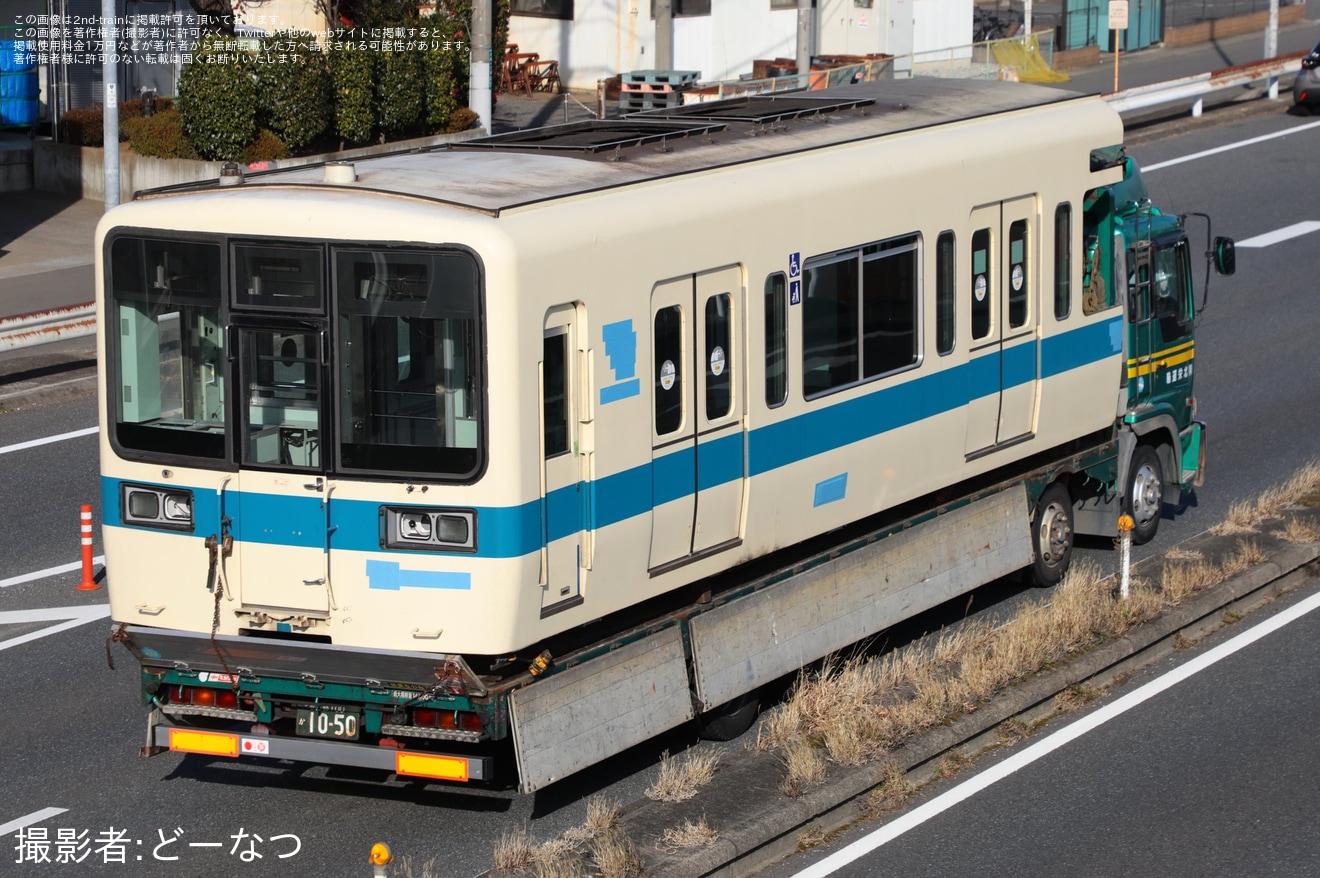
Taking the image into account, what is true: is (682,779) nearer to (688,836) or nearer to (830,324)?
(688,836)

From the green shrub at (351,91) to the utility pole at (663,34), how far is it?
37.1ft

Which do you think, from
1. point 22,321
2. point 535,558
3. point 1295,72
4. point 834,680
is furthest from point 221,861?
point 1295,72

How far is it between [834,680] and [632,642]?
173 cm

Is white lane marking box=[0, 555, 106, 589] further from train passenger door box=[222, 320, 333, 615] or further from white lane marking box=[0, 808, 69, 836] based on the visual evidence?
train passenger door box=[222, 320, 333, 615]

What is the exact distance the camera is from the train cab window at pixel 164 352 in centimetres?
895

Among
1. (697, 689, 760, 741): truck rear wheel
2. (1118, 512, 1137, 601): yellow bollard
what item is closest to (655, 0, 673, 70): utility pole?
(1118, 512, 1137, 601): yellow bollard

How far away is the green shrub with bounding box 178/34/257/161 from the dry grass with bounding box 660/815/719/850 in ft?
65.0

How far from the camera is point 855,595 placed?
11.2 m

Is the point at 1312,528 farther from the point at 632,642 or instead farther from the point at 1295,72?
the point at 1295,72

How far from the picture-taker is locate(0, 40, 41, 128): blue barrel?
3167 cm

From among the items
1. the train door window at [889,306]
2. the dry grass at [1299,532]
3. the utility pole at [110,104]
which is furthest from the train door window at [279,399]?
the utility pole at [110,104]

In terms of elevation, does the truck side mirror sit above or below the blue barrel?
below

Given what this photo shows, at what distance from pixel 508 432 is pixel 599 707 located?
164 cm

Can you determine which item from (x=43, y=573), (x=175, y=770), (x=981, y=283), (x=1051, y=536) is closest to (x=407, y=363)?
(x=175, y=770)
